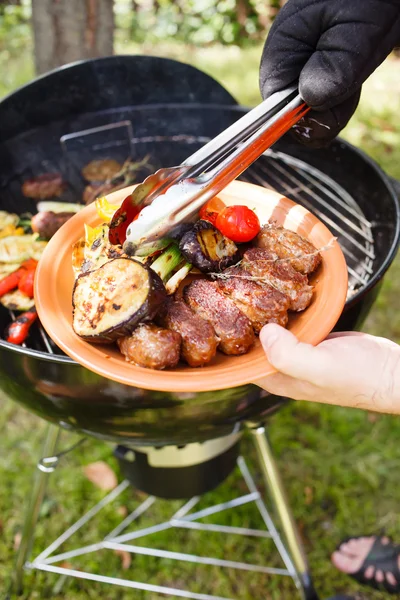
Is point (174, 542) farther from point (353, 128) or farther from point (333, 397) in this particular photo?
point (353, 128)

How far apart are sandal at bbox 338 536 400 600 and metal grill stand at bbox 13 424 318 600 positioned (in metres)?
0.35

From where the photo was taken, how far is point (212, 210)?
209cm

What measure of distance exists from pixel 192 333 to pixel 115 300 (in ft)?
0.80

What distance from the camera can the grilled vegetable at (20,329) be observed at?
7.40 ft

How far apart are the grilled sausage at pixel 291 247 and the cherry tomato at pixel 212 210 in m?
0.18

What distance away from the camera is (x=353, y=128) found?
6402 millimetres

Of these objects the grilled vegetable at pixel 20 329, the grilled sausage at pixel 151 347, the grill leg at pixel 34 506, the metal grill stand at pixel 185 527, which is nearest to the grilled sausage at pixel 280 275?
the grilled sausage at pixel 151 347

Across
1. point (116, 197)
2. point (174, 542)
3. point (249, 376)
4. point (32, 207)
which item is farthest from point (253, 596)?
point (32, 207)

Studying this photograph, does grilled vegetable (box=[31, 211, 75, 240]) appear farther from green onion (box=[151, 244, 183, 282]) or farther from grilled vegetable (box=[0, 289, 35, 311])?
green onion (box=[151, 244, 183, 282])

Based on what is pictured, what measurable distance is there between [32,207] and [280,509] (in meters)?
2.05

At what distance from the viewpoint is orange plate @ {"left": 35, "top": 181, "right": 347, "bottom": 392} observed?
1495 millimetres

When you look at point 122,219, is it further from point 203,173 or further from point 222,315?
point 222,315

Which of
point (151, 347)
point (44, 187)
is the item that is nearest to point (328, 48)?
point (151, 347)

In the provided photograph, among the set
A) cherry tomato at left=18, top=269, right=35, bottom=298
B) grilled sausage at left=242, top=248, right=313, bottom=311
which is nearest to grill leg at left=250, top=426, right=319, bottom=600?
grilled sausage at left=242, top=248, right=313, bottom=311
